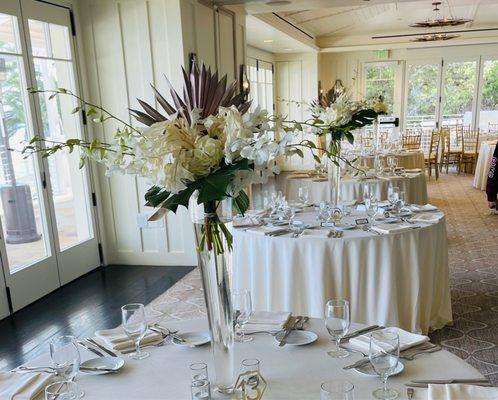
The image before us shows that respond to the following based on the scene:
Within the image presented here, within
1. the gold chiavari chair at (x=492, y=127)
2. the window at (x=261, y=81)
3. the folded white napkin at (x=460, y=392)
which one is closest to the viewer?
the folded white napkin at (x=460, y=392)

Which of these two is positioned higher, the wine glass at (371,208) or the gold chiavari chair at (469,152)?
the wine glass at (371,208)

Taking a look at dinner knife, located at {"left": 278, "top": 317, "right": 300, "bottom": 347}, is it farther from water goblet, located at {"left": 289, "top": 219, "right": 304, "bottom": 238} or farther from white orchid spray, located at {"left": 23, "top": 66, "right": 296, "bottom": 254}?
water goblet, located at {"left": 289, "top": 219, "right": 304, "bottom": 238}

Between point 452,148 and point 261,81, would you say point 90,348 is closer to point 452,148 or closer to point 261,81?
point 261,81

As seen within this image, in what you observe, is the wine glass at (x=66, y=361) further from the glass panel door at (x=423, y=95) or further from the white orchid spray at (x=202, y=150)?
the glass panel door at (x=423, y=95)

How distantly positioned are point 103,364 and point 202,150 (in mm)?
888

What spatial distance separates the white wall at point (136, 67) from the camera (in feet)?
16.3

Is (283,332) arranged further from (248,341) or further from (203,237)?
(203,237)

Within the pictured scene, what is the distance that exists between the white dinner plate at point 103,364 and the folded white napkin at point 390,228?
2.01 metres

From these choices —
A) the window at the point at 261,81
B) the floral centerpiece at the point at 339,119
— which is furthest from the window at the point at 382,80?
the floral centerpiece at the point at 339,119

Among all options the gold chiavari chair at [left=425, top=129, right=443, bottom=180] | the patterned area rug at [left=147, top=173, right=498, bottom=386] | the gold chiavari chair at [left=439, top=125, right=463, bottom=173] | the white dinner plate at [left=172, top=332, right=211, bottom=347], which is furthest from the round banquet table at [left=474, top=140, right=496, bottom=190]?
the white dinner plate at [left=172, top=332, right=211, bottom=347]

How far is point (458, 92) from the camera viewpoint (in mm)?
12734

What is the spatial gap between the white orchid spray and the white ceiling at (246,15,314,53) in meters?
6.55

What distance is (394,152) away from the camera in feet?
25.4

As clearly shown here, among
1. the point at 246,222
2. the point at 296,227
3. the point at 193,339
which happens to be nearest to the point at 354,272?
the point at 296,227
